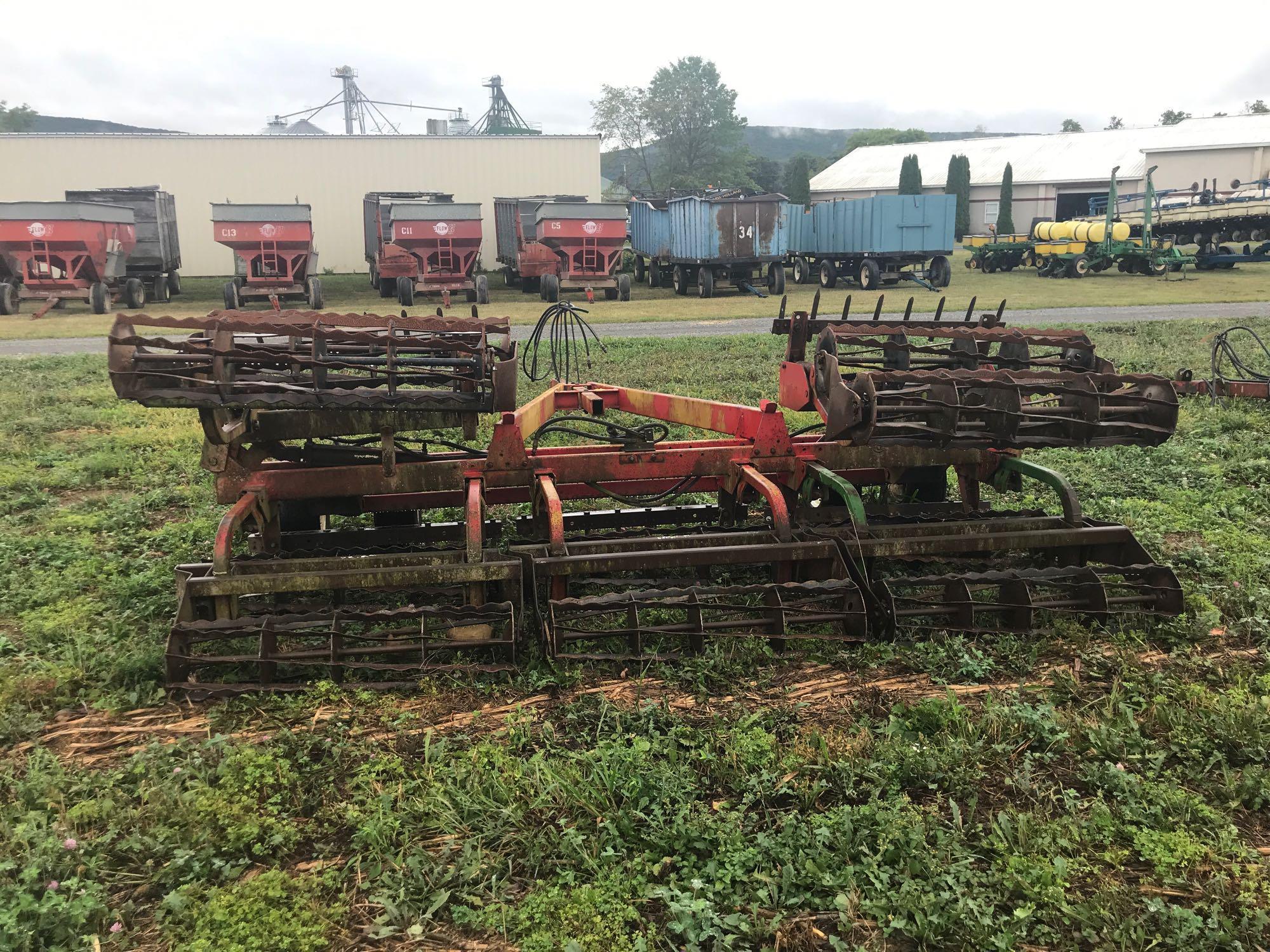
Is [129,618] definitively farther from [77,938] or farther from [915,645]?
[915,645]

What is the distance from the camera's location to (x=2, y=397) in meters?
10.3

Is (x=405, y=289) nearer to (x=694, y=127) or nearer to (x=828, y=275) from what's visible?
(x=828, y=275)

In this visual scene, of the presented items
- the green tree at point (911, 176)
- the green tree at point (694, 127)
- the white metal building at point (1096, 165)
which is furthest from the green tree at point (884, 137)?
the green tree at point (911, 176)

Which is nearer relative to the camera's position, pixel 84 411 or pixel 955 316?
pixel 84 411

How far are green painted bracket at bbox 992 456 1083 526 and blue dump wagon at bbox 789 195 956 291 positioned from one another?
2091cm

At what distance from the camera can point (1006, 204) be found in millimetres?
44812

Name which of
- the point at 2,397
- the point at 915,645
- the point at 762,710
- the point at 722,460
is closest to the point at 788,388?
the point at 722,460

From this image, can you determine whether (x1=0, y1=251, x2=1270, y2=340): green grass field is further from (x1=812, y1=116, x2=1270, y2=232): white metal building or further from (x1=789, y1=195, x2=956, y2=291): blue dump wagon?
(x1=812, y1=116, x2=1270, y2=232): white metal building

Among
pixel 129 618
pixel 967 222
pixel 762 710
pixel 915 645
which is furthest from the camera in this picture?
pixel 967 222

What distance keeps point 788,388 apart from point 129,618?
3.67m

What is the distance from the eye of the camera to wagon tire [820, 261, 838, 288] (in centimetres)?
2776

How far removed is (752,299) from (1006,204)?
90.4 ft

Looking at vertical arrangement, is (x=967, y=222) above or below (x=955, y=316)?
above

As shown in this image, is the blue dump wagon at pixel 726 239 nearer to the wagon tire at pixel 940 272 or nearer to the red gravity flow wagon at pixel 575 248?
the red gravity flow wagon at pixel 575 248
